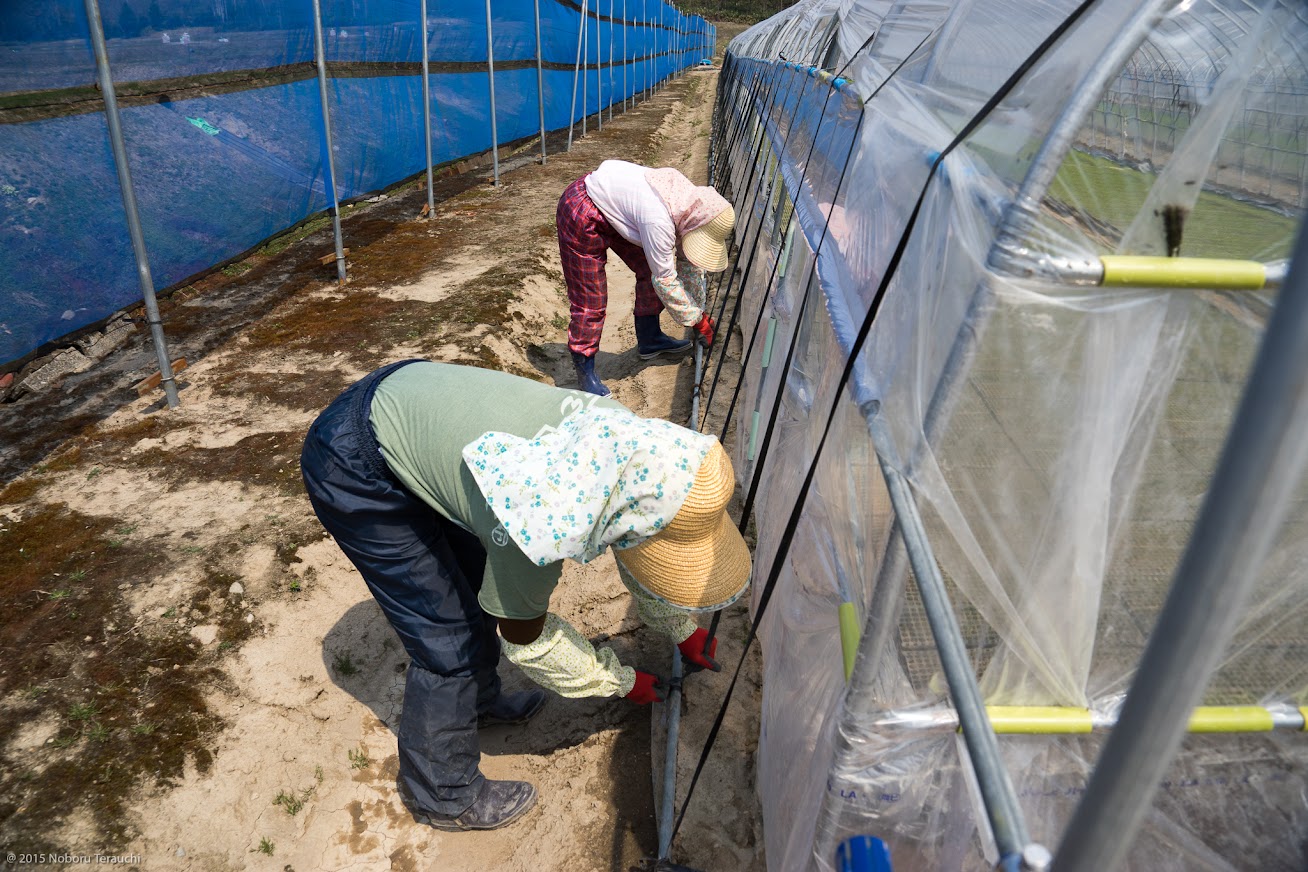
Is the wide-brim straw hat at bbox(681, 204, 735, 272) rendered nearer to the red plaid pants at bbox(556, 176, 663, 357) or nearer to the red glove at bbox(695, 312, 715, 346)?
the red plaid pants at bbox(556, 176, 663, 357)

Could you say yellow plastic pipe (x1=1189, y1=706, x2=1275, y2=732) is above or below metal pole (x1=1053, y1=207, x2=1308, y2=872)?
below

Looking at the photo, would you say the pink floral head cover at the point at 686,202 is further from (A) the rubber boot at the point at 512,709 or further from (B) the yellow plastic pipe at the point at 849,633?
(B) the yellow plastic pipe at the point at 849,633

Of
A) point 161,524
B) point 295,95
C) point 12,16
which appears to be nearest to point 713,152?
point 295,95

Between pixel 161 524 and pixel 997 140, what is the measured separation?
3.35 meters

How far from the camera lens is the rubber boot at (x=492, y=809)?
2.30m

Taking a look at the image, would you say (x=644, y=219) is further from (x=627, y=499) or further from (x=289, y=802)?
(x=289, y=802)

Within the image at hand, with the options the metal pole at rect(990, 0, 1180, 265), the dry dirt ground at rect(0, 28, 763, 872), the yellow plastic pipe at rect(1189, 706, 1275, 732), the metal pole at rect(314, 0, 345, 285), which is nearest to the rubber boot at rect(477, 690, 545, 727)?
the dry dirt ground at rect(0, 28, 763, 872)

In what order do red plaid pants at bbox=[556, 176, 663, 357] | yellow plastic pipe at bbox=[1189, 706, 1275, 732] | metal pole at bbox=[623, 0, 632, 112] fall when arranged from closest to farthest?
yellow plastic pipe at bbox=[1189, 706, 1275, 732] < red plaid pants at bbox=[556, 176, 663, 357] < metal pole at bbox=[623, 0, 632, 112]

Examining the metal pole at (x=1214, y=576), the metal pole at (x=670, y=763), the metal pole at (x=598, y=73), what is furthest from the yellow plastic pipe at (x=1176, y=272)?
the metal pole at (x=598, y=73)

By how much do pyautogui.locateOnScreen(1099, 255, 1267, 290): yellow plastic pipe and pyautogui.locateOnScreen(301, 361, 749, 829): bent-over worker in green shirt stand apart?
2.56ft

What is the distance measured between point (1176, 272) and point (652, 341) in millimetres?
4200

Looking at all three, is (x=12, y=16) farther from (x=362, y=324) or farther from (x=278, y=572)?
(x=278, y=572)

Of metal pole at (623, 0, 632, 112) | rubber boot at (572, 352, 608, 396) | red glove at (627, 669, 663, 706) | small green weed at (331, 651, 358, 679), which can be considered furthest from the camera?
metal pole at (623, 0, 632, 112)

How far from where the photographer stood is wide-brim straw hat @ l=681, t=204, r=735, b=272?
157 inches
